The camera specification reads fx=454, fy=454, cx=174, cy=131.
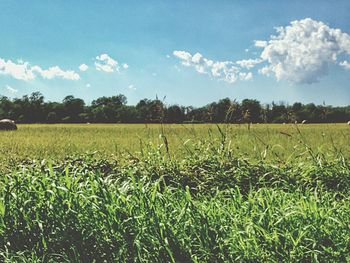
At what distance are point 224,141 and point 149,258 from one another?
419 centimetres

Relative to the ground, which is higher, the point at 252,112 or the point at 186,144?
the point at 252,112

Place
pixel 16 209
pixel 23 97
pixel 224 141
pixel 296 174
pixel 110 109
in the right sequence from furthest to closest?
pixel 23 97 → pixel 110 109 → pixel 224 141 → pixel 296 174 → pixel 16 209

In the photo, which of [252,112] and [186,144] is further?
[186,144]

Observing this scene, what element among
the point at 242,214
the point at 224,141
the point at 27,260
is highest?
the point at 224,141

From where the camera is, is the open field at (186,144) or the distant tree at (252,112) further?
the open field at (186,144)

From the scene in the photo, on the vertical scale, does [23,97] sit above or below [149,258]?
above

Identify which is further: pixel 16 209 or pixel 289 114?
pixel 289 114

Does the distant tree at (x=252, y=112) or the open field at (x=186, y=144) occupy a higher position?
the distant tree at (x=252, y=112)

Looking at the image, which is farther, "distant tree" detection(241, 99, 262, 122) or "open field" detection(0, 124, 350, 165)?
"open field" detection(0, 124, 350, 165)

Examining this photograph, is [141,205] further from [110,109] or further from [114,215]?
[110,109]

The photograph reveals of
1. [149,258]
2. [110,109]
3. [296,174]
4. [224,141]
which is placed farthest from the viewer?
[110,109]

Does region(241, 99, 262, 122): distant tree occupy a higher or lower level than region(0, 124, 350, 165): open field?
higher

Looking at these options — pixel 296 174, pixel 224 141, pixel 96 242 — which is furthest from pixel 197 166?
pixel 96 242

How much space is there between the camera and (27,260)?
185 inches
